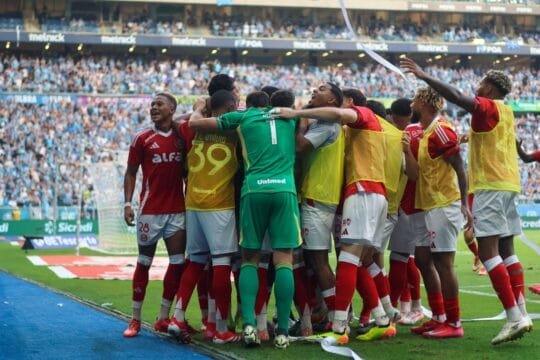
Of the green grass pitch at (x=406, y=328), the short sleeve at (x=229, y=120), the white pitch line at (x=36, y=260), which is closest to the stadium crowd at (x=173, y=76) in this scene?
the white pitch line at (x=36, y=260)

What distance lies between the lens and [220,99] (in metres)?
7.76

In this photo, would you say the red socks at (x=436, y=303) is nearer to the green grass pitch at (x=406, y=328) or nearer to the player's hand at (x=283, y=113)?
the green grass pitch at (x=406, y=328)

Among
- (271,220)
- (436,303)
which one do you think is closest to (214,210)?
(271,220)

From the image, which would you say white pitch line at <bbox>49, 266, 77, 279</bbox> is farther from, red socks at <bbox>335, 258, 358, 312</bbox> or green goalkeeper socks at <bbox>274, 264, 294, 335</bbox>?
red socks at <bbox>335, 258, 358, 312</bbox>

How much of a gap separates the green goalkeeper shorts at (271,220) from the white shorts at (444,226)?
1353 mm

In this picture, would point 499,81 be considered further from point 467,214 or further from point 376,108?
point 376,108

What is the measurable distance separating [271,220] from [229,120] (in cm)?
91

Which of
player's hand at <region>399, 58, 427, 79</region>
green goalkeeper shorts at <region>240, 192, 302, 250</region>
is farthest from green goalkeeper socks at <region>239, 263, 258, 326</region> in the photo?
player's hand at <region>399, 58, 427, 79</region>

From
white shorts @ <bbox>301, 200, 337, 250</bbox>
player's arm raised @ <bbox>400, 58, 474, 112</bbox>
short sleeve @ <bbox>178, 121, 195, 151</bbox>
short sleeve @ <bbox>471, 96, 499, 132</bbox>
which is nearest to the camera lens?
player's arm raised @ <bbox>400, 58, 474, 112</bbox>

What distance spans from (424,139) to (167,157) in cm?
237

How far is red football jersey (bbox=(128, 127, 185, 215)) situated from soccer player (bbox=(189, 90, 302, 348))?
77cm

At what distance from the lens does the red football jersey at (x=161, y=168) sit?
320 inches

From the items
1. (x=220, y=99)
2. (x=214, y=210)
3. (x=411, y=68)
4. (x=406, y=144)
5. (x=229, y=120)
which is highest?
(x=411, y=68)

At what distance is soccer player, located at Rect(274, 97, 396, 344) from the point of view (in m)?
7.30
